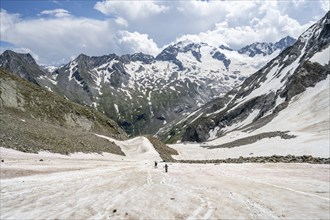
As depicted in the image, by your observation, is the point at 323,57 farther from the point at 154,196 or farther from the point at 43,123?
the point at 154,196

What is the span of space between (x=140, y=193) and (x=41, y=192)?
6961 millimetres

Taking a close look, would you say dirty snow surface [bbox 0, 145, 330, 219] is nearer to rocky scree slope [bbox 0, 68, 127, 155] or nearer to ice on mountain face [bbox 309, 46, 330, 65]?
rocky scree slope [bbox 0, 68, 127, 155]

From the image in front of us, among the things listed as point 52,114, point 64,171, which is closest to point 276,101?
point 52,114

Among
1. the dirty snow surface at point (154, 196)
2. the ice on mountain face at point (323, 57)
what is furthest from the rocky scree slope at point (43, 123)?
the ice on mountain face at point (323, 57)

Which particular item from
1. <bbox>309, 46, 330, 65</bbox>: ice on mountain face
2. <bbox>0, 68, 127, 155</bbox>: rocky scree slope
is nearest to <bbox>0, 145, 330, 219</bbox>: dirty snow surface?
<bbox>0, 68, 127, 155</bbox>: rocky scree slope

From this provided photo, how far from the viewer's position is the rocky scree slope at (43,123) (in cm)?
5241

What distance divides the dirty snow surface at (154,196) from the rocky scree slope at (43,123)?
15008 mm

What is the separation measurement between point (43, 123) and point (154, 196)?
50.5 metres

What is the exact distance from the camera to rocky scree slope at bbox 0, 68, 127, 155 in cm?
5241

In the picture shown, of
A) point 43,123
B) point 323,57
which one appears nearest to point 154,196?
point 43,123

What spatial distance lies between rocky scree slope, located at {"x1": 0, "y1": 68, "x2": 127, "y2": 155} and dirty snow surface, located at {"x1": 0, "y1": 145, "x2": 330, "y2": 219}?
1501cm

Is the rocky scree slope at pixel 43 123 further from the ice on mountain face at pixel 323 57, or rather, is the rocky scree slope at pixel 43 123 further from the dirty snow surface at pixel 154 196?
the ice on mountain face at pixel 323 57

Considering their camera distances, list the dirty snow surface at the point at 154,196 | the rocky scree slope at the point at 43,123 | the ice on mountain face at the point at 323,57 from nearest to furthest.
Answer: the dirty snow surface at the point at 154,196 → the rocky scree slope at the point at 43,123 → the ice on mountain face at the point at 323,57

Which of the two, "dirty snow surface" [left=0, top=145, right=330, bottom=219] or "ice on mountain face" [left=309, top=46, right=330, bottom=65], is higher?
"ice on mountain face" [left=309, top=46, right=330, bottom=65]
